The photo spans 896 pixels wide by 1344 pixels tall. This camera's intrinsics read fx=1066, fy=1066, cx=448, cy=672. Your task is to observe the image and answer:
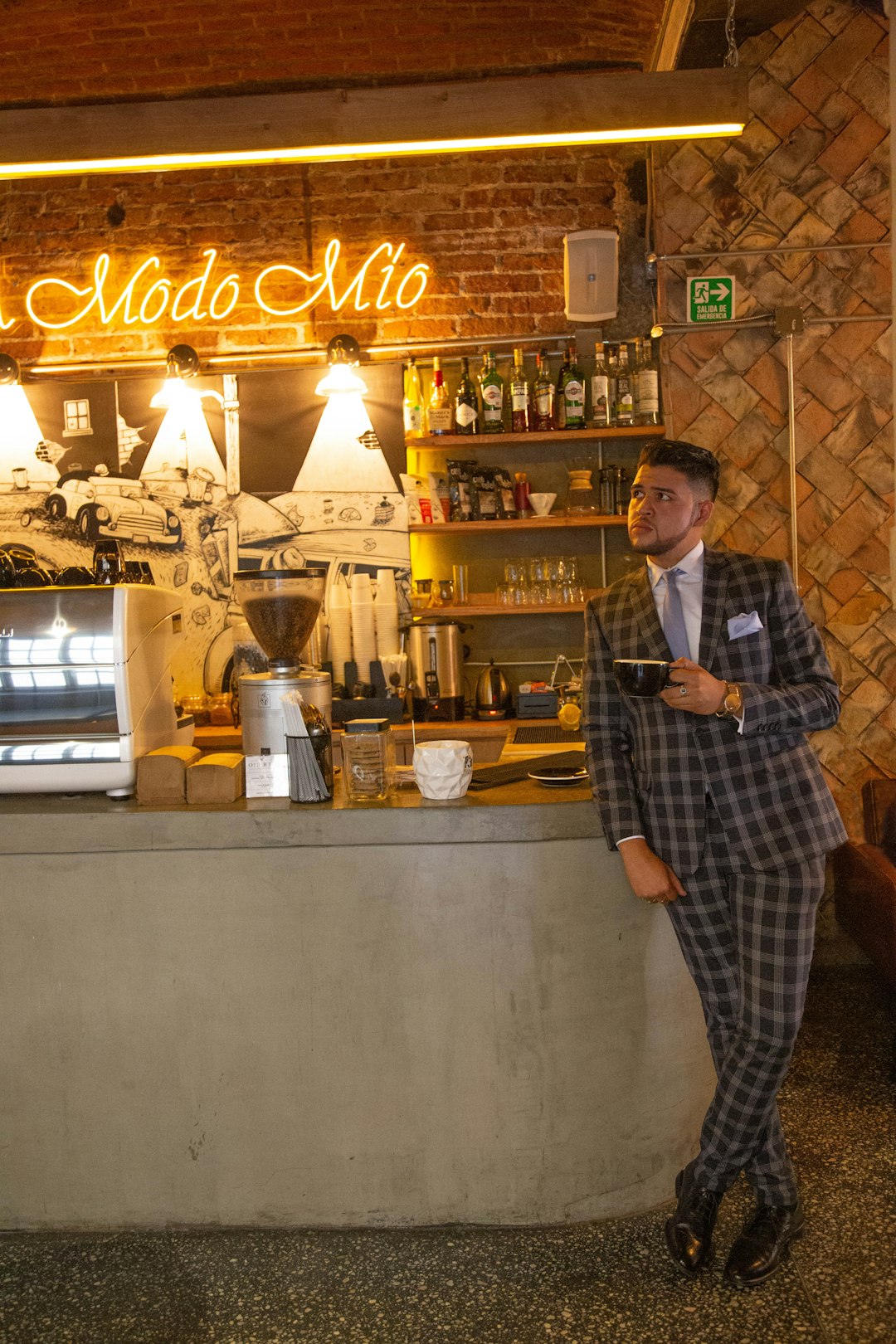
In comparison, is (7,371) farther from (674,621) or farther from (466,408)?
(674,621)

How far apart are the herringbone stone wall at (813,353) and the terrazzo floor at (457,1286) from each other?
236cm

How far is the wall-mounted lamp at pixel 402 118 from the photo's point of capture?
342 cm

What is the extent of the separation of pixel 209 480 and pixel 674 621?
3253 mm

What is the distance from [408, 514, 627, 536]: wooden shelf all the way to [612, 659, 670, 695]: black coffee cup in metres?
2.58

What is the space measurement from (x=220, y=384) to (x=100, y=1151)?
358cm

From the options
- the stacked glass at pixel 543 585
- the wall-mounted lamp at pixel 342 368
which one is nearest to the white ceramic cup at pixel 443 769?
the stacked glass at pixel 543 585

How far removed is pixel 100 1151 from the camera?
2686 millimetres

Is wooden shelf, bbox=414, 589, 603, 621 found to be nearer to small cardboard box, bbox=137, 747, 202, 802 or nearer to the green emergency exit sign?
the green emergency exit sign

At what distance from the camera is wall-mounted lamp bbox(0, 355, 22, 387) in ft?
16.7

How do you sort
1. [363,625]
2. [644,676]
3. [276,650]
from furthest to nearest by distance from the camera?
[363,625], [276,650], [644,676]

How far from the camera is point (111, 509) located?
5234 millimetres

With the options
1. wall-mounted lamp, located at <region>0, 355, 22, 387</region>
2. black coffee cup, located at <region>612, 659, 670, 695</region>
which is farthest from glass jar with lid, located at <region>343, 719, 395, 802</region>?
wall-mounted lamp, located at <region>0, 355, 22, 387</region>

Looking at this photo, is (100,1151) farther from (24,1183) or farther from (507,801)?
(507,801)

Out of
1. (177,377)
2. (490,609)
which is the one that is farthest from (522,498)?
(177,377)
